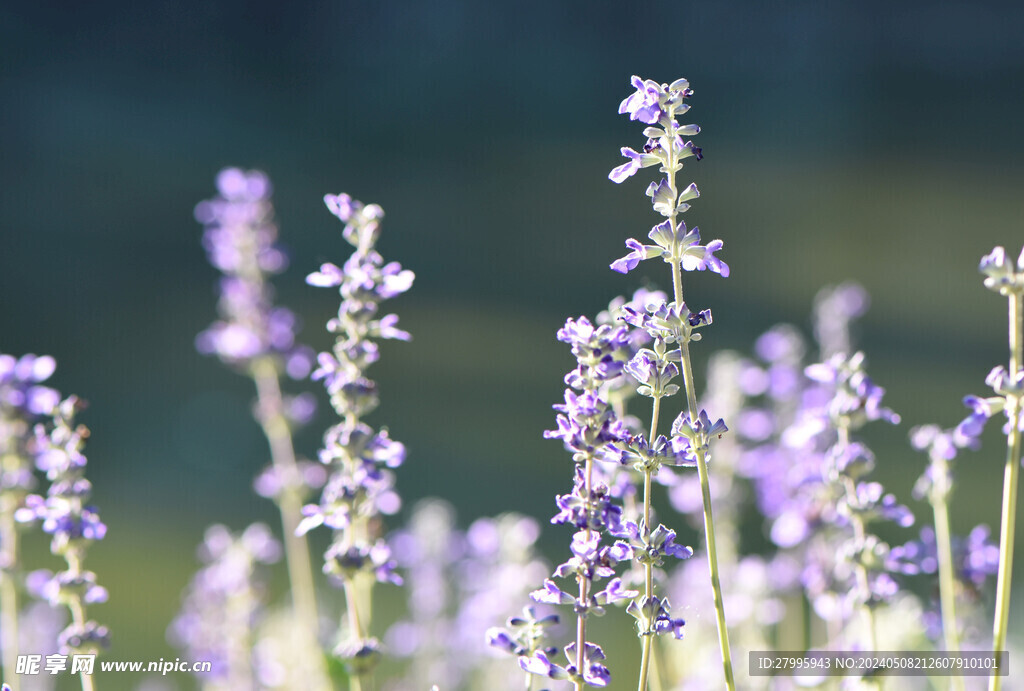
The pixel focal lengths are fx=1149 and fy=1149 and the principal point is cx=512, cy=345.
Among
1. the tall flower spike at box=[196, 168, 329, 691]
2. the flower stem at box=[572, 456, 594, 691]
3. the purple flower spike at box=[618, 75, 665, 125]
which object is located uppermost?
the tall flower spike at box=[196, 168, 329, 691]

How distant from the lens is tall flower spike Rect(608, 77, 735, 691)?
0.98 m

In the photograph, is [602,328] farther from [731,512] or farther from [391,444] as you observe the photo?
[731,512]

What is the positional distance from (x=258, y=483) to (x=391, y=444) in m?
1.11

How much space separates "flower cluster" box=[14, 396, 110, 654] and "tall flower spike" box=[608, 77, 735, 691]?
0.56m

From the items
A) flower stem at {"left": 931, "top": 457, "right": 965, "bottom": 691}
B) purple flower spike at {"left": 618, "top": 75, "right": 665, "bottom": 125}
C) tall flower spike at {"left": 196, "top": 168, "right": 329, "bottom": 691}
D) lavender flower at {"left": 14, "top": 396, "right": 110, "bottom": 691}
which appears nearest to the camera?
purple flower spike at {"left": 618, "top": 75, "right": 665, "bottom": 125}

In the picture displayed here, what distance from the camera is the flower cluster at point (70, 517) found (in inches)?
46.5

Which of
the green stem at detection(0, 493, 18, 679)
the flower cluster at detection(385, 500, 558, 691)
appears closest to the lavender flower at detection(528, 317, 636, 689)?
the green stem at detection(0, 493, 18, 679)

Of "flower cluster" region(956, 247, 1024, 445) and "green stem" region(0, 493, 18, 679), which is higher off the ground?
"flower cluster" region(956, 247, 1024, 445)

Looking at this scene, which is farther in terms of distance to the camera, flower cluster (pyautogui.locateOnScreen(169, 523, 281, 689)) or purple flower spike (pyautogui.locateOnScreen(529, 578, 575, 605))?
flower cluster (pyautogui.locateOnScreen(169, 523, 281, 689))

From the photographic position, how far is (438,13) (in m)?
17.2

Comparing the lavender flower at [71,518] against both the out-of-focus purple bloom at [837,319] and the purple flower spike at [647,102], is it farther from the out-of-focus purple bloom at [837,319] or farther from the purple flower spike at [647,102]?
the out-of-focus purple bloom at [837,319]

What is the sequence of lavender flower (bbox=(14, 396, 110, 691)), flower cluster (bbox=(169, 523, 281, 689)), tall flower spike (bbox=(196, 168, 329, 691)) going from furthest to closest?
1. tall flower spike (bbox=(196, 168, 329, 691))
2. flower cluster (bbox=(169, 523, 281, 689))
3. lavender flower (bbox=(14, 396, 110, 691))

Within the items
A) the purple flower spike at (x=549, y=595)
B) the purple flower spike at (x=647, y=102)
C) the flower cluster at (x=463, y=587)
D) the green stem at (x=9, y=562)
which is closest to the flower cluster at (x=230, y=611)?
the flower cluster at (x=463, y=587)

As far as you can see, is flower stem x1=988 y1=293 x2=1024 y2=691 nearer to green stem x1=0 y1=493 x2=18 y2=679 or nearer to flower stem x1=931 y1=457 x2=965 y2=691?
flower stem x1=931 y1=457 x2=965 y2=691
